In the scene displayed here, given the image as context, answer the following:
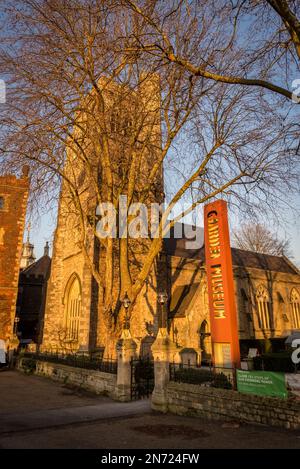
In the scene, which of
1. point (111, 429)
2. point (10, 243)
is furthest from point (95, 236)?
point (111, 429)

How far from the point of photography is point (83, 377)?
1525 centimetres

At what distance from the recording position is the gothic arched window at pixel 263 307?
31547 millimetres

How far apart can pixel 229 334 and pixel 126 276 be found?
5.26 metres

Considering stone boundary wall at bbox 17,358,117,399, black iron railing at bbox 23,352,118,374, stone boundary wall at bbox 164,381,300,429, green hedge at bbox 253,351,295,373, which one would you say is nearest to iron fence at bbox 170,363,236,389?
stone boundary wall at bbox 164,381,300,429

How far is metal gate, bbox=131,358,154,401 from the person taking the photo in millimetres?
13109

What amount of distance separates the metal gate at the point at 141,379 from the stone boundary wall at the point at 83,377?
770mm

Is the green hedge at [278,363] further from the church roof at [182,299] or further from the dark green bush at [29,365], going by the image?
the dark green bush at [29,365]

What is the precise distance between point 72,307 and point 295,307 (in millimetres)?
24974

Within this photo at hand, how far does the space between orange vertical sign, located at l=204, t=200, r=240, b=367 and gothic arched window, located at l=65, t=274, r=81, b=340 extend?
1273cm

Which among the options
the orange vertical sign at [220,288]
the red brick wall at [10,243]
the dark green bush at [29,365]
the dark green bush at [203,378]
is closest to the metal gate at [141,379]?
the dark green bush at [203,378]

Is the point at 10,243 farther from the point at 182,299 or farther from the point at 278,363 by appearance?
the point at 278,363

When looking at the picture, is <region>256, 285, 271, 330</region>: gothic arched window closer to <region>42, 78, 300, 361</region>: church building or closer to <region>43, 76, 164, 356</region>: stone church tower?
<region>42, 78, 300, 361</region>: church building

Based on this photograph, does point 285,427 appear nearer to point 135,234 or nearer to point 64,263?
point 135,234

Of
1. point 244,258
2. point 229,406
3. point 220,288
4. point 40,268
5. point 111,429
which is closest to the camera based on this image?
point 111,429
